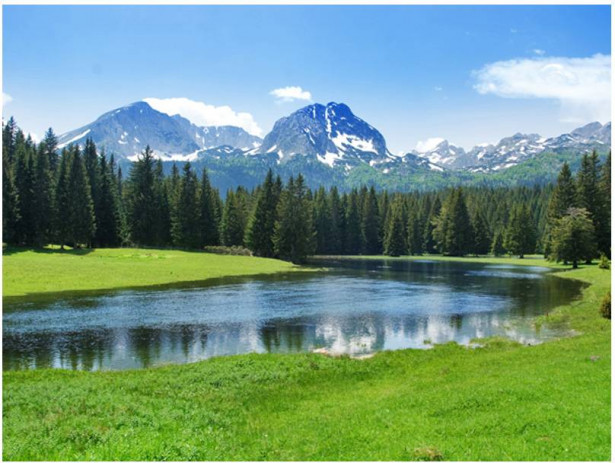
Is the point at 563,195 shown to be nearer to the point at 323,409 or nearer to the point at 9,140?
the point at 323,409

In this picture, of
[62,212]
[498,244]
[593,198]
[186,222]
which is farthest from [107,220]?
[498,244]

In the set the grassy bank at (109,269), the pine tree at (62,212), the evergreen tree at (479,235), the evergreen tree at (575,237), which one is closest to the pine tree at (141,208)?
the pine tree at (62,212)

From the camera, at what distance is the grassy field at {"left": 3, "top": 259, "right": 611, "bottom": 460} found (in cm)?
1300

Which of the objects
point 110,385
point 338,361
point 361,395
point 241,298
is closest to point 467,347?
point 338,361

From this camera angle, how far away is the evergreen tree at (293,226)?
114 metres

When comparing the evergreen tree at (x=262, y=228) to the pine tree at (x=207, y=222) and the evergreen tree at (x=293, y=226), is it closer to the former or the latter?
the evergreen tree at (x=293, y=226)

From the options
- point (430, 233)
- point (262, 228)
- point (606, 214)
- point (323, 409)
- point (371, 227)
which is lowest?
point (323, 409)

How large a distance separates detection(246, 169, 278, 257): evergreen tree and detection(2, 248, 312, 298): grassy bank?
16.1m

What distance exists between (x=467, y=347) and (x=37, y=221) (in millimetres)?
92523

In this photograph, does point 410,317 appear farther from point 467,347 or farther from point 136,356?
point 136,356

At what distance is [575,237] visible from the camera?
307 feet

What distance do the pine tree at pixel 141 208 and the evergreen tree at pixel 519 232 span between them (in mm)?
108650

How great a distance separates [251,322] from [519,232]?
5172 inches

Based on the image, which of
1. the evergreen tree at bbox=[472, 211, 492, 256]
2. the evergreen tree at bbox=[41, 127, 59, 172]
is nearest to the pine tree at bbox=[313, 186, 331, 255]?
the evergreen tree at bbox=[472, 211, 492, 256]
